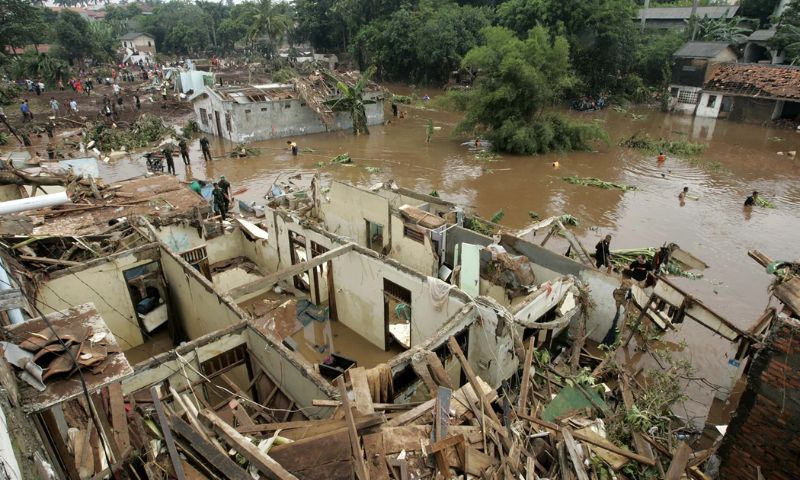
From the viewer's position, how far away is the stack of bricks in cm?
518

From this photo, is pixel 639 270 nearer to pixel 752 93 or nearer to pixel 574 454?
pixel 574 454

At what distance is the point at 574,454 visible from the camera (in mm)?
5988

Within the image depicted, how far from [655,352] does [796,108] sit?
34411 millimetres

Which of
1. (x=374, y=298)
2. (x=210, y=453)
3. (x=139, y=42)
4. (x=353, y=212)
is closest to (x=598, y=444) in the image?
(x=210, y=453)

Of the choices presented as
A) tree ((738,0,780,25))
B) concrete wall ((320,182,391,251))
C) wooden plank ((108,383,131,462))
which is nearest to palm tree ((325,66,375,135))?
concrete wall ((320,182,391,251))

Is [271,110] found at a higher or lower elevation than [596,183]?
higher

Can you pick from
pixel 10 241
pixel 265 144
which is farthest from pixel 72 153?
pixel 10 241

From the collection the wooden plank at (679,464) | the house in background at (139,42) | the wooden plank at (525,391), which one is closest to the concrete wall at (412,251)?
the wooden plank at (525,391)

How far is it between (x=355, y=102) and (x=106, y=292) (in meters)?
23.7

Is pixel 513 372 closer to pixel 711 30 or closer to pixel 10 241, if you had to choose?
pixel 10 241

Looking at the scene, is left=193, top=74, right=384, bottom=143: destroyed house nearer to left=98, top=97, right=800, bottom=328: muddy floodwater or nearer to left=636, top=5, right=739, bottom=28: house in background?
left=98, top=97, right=800, bottom=328: muddy floodwater

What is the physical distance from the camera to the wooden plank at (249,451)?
480 centimetres

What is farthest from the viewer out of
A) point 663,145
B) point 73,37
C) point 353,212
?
point 73,37

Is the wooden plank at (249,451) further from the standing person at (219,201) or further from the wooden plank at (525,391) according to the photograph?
the standing person at (219,201)
